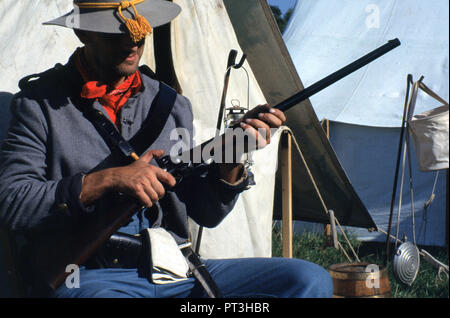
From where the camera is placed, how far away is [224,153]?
7.34 feet

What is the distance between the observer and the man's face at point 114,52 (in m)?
2.29

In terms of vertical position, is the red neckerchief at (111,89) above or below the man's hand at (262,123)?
above

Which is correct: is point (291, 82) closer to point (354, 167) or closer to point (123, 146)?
point (123, 146)

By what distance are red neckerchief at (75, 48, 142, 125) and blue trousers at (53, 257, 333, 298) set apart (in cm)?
66

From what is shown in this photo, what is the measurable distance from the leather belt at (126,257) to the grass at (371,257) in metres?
2.27

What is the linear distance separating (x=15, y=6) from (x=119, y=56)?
130 cm

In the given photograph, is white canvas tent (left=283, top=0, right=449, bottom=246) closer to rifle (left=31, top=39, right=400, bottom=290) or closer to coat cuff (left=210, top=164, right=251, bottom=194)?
coat cuff (left=210, top=164, right=251, bottom=194)

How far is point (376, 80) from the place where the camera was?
284 inches

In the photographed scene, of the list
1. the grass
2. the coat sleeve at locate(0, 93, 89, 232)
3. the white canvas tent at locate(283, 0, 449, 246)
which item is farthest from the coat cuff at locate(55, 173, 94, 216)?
the white canvas tent at locate(283, 0, 449, 246)

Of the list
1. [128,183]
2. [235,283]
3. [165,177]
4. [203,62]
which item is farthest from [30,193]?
[203,62]

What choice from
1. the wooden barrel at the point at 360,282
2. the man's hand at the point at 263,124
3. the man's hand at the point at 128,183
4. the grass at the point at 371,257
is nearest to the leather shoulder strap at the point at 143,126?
the man's hand at the point at 128,183

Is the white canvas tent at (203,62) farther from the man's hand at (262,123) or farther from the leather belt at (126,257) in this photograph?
the man's hand at (262,123)

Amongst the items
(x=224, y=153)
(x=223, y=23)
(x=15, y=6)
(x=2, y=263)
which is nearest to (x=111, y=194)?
(x=224, y=153)

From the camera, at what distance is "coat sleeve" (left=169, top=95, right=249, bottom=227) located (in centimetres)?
233
